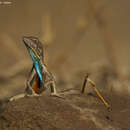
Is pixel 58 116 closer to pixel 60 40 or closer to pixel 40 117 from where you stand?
pixel 40 117

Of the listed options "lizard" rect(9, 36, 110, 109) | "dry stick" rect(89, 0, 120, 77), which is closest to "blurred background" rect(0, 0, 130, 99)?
"dry stick" rect(89, 0, 120, 77)

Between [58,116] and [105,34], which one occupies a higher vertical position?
[105,34]

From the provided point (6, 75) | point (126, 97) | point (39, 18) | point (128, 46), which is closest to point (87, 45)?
point (128, 46)

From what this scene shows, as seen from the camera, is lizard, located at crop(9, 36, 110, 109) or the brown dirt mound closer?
the brown dirt mound

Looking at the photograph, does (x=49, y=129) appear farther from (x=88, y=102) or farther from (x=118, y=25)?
(x=118, y=25)

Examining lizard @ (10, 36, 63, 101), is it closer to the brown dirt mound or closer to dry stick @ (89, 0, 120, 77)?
the brown dirt mound

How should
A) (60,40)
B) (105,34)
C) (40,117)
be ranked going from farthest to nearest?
(60,40)
(105,34)
(40,117)

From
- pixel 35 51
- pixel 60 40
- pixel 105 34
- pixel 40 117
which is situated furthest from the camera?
pixel 60 40

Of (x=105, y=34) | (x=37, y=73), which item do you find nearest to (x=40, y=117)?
(x=37, y=73)
